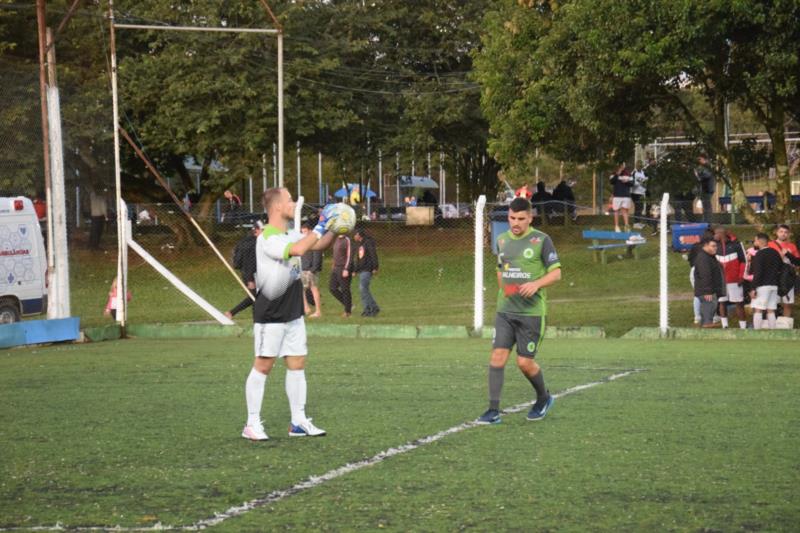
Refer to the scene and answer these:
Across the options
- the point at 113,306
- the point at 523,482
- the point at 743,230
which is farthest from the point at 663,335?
the point at 743,230

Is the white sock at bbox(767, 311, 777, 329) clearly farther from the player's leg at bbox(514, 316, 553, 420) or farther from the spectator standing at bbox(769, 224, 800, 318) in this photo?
the player's leg at bbox(514, 316, 553, 420)

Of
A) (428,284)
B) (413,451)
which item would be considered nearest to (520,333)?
(413,451)

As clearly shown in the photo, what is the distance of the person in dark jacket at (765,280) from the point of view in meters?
21.4

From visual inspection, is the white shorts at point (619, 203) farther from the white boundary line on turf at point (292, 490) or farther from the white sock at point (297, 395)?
the white sock at point (297, 395)

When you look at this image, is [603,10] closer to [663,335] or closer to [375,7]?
[663,335]

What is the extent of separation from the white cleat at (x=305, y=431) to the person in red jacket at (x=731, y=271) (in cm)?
1423

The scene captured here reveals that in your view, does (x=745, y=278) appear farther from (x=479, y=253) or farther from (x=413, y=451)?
(x=413, y=451)

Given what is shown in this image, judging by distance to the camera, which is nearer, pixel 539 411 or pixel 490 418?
pixel 490 418

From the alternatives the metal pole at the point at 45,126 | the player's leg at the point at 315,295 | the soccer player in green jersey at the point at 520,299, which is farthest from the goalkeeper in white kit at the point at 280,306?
the player's leg at the point at 315,295

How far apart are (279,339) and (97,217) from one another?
20.7 metres

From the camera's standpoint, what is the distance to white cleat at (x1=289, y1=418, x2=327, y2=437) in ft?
32.3

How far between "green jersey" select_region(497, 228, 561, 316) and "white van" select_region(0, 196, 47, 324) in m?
14.4

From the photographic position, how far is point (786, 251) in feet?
72.6

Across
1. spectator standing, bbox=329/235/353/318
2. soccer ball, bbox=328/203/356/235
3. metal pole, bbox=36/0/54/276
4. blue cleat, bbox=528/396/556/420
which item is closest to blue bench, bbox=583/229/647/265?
spectator standing, bbox=329/235/353/318
